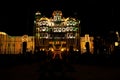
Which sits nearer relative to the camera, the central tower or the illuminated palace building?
the illuminated palace building

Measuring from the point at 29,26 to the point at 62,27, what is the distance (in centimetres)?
894

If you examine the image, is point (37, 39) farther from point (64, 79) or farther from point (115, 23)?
point (64, 79)

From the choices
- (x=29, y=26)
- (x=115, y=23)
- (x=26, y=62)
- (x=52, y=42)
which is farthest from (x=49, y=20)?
(x=26, y=62)

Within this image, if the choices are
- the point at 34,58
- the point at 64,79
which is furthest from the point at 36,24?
the point at 64,79

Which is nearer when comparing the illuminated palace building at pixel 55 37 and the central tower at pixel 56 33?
the illuminated palace building at pixel 55 37

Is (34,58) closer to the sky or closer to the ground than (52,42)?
closer to the ground

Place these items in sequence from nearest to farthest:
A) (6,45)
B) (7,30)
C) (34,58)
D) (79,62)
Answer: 1. (79,62)
2. (34,58)
3. (6,45)
4. (7,30)

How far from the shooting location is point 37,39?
34875 millimetres

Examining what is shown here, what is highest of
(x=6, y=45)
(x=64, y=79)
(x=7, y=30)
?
(x=7, y=30)

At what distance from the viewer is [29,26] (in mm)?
41500

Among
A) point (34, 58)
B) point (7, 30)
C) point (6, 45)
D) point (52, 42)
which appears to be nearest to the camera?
point (34, 58)

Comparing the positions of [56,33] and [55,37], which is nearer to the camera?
[55,37]

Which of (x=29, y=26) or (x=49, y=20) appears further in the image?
(x=29, y=26)

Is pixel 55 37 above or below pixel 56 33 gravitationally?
below
